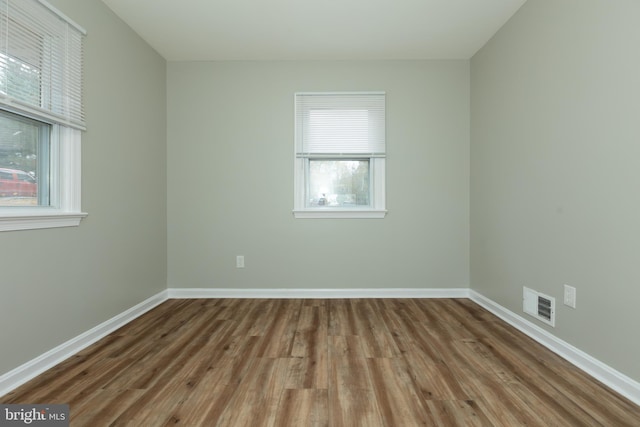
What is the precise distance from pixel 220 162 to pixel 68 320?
1873mm

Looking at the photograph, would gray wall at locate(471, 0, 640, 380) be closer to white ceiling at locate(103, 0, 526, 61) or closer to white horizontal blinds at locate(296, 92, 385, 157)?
white ceiling at locate(103, 0, 526, 61)

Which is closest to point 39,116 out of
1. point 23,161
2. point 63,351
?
point 23,161

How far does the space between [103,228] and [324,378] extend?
2.00 metres

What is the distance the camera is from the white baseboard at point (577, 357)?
1547 mm

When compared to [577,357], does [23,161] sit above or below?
above

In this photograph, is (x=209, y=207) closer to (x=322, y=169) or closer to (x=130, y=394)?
(x=322, y=169)

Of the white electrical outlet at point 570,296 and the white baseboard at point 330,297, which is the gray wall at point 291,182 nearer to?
the white baseboard at point 330,297

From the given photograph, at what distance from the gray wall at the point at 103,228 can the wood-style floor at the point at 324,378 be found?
0.30 metres

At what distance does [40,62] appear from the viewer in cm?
184

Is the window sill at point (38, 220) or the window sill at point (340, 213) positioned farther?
the window sill at point (340, 213)

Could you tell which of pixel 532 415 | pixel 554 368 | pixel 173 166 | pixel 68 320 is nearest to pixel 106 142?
pixel 173 166

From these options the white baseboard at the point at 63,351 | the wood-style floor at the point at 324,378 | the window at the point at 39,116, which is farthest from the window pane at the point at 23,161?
the wood-style floor at the point at 324,378

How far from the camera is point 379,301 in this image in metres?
3.12

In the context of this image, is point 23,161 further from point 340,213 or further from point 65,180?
point 340,213
